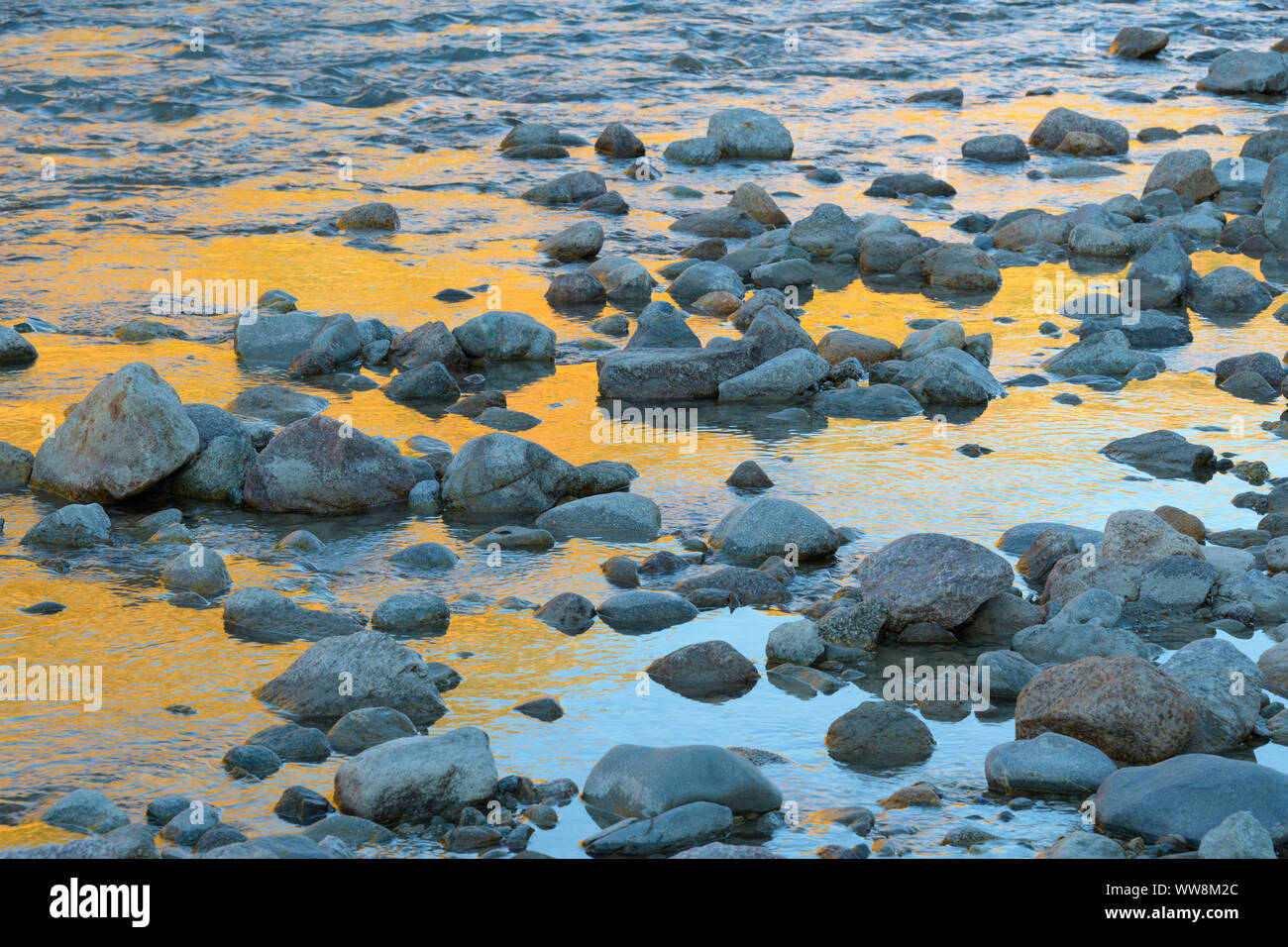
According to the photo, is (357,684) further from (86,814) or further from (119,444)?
(119,444)

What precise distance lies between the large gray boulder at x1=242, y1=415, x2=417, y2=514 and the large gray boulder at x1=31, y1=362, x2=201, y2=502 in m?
0.38

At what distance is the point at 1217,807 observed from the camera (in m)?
4.48

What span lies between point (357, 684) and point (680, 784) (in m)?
1.29

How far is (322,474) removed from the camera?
726 cm

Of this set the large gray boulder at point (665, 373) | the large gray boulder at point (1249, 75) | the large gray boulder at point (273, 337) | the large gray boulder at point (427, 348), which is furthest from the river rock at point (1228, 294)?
the large gray boulder at point (1249, 75)

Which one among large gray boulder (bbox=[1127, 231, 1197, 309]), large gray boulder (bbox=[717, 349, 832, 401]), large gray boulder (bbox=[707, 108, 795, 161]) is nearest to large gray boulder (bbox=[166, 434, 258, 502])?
large gray boulder (bbox=[717, 349, 832, 401])

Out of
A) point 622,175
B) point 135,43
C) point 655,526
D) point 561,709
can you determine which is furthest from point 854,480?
point 135,43

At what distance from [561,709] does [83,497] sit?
9.93ft

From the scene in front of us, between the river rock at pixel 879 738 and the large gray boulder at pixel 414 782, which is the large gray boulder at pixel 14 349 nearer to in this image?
the large gray boulder at pixel 414 782

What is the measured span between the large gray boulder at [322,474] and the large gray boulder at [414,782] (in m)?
2.72

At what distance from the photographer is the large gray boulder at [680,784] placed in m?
4.63

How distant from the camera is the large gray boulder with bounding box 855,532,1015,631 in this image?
19.5 feet

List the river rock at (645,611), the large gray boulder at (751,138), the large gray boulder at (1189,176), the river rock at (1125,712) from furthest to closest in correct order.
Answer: the large gray boulder at (751,138)
the large gray boulder at (1189,176)
the river rock at (645,611)
the river rock at (1125,712)

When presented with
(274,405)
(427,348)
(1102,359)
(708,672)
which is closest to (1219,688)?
(708,672)
